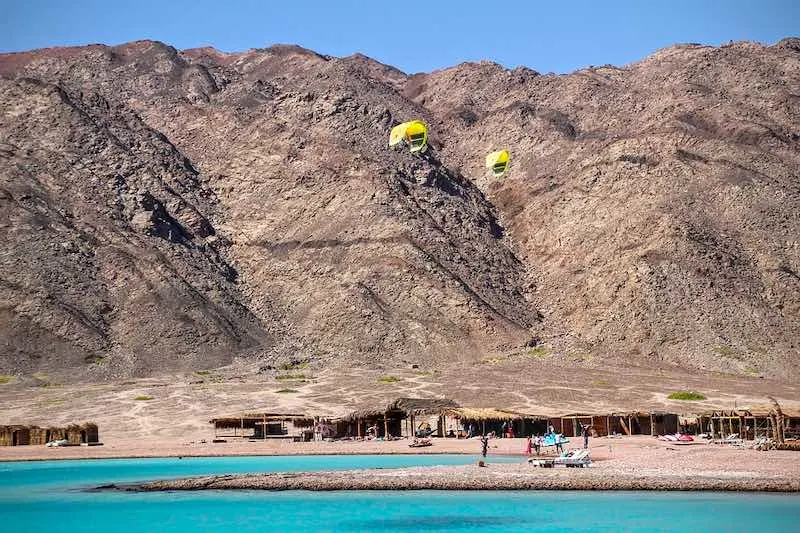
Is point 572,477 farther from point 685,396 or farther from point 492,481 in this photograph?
point 685,396

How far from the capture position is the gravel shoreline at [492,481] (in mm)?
31188

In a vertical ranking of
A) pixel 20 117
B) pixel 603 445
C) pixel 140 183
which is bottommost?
pixel 603 445

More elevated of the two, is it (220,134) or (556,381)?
(220,134)

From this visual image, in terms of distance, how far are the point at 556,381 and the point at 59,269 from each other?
3913 centimetres

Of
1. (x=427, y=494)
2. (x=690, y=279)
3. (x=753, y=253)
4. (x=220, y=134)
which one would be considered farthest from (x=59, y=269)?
(x=427, y=494)

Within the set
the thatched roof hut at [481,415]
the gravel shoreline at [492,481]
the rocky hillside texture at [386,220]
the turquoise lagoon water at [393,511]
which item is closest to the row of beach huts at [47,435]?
the thatched roof hut at [481,415]

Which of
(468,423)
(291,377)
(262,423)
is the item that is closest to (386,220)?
(291,377)

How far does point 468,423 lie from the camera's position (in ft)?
188

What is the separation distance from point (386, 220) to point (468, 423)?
39.5m

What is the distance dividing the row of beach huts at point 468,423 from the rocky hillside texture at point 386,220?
21.3m

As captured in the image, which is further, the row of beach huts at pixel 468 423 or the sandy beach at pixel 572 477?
the row of beach huts at pixel 468 423

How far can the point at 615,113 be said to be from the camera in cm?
11750

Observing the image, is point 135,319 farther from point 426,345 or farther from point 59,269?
point 426,345

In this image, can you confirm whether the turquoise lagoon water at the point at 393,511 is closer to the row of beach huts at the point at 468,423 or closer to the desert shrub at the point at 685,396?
Result: the row of beach huts at the point at 468,423
